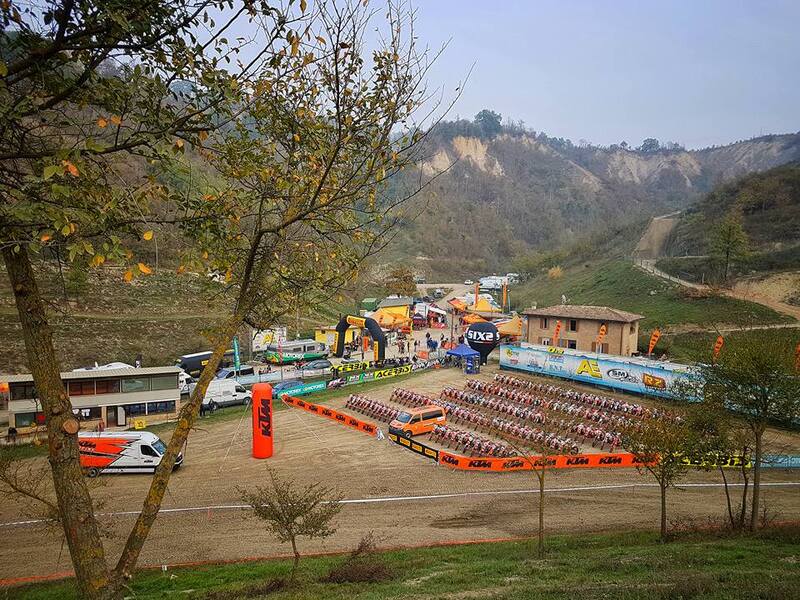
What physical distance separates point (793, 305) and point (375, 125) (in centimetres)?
4964

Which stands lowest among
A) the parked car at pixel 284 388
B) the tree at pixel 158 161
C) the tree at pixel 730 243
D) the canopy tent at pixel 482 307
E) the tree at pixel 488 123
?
the parked car at pixel 284 388

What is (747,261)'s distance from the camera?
50.1 m

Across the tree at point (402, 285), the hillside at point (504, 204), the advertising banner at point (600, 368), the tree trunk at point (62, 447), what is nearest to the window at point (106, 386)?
the tree trunk at point (62, 447)

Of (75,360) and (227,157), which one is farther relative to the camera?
(75,360)

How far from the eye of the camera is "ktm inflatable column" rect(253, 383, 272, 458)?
63.0 ft

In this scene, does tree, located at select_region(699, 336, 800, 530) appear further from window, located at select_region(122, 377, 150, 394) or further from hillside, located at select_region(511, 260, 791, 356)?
window, located at select_region(122, 377, 150, 394)

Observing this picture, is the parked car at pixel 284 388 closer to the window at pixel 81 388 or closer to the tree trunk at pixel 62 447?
the window at pixel 81 388

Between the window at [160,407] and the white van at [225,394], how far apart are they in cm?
215

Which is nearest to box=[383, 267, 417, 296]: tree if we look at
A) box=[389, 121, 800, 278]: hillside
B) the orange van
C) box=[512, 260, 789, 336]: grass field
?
box=[512, 260, 789, 336]: grass field

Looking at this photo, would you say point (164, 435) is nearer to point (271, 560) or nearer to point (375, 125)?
point (271, 560)

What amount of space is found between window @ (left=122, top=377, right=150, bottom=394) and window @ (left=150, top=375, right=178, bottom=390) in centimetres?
22

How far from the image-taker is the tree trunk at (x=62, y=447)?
4.54m

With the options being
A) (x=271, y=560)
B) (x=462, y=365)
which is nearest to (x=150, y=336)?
(x=462, y=365)

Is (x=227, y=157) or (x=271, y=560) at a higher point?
(x=227, y=157)
